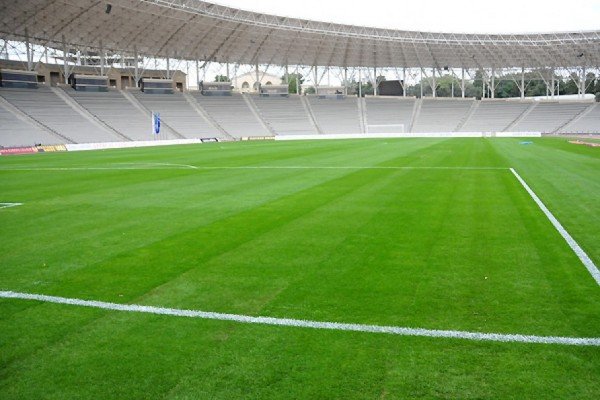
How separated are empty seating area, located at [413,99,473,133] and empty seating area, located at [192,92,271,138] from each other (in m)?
26.6

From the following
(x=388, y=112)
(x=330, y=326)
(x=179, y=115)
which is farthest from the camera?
(x=388, y=112)

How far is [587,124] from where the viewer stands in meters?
79.1

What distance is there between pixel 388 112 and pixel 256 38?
28331 millimetres

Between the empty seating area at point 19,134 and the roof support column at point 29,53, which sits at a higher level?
the roof support column at point 29,53

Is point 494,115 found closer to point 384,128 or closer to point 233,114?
point 384,128

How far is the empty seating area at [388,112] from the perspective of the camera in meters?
86.8

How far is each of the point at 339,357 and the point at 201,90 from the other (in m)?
83.8

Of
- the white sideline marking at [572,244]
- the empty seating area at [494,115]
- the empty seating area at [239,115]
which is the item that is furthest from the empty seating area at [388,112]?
the white sideline marking at [572,244]

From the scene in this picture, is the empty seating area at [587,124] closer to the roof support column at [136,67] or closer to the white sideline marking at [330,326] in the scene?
the roof support column at [136,67]

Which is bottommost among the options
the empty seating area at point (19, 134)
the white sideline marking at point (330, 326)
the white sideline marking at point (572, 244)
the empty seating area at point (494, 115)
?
the white sideline marking at point (330, 326)

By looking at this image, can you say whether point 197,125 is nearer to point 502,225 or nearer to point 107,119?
point 107,119

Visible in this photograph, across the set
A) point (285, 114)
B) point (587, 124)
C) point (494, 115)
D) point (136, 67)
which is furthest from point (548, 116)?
point (136, 67)

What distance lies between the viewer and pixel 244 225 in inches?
417

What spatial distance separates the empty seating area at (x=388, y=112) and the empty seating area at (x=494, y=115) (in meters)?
10.2
